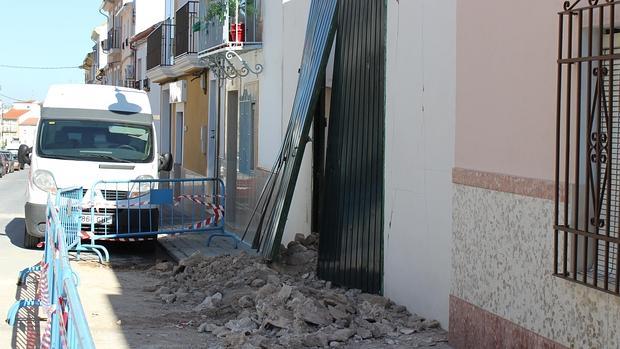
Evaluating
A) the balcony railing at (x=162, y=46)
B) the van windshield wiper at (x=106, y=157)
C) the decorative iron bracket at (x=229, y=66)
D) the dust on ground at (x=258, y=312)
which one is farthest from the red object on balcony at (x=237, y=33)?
the balcony railing at (x=162, y=46)

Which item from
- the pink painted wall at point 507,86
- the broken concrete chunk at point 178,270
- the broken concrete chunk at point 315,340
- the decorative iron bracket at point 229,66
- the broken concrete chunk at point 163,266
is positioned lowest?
the broken concrete chunk at point 163,266

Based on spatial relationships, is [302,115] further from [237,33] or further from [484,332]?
[237,33]

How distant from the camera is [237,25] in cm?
1644

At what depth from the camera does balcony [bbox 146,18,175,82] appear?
86.5ft

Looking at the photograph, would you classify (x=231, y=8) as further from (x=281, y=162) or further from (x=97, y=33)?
(x=97, y=33)

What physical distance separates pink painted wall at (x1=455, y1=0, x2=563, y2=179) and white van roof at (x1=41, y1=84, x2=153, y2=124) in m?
9.34

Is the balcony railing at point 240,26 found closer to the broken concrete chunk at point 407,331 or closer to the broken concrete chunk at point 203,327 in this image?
the broken concrete chunk at point 203,327

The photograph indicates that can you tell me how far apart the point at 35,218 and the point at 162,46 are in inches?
556

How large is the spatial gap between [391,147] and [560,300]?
355 centimetres

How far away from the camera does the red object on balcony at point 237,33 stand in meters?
16.4

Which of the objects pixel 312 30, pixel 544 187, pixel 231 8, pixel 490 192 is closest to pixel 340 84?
pixel 312 30

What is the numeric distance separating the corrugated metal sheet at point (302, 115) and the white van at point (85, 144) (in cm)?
375

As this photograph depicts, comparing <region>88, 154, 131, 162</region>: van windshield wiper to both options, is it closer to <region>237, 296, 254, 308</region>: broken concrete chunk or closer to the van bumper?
the van bumper

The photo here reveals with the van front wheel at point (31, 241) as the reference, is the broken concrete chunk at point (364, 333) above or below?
above
